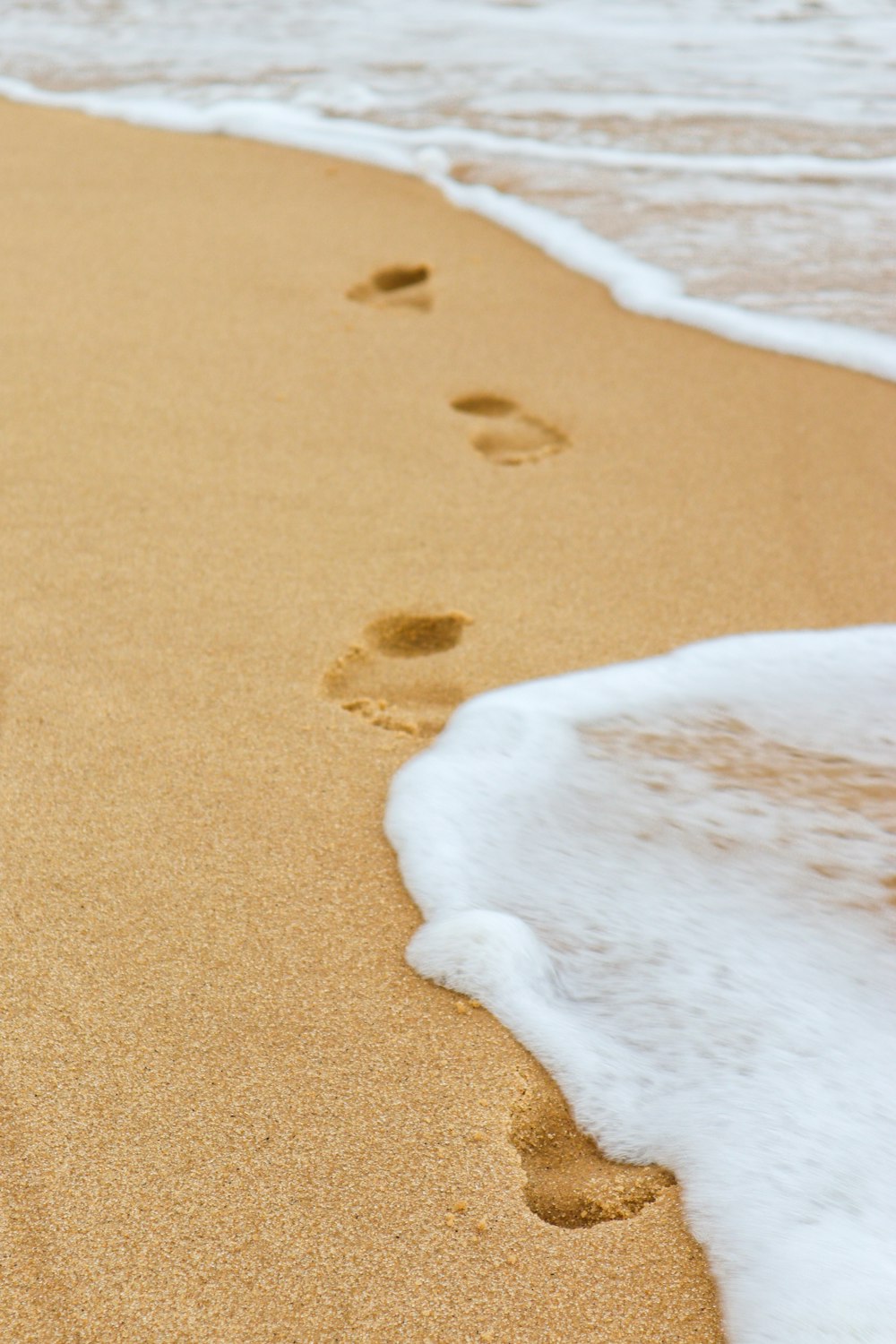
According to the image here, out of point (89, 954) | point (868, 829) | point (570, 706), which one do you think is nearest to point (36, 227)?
point (570, 706)

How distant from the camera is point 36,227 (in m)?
3.33

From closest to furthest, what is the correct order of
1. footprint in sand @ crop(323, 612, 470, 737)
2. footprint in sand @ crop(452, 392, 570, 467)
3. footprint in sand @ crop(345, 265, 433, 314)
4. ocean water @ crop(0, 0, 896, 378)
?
1. footprint in sand @ crop(323, 612, 470, 737)
2. footprint in sand @ crop(452, 392, 570, 467)
3. footprint in sand @ crop(345, 265, 433, 314)
4. ocean water @ crop(0, 0, 896, 378)

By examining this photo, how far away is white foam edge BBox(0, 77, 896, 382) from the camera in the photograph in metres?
3.02

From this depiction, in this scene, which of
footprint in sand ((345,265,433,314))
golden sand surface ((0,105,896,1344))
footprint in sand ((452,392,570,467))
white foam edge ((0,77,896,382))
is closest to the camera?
golden sand surface ((0,105,896,1344))

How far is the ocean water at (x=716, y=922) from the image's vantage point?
127 cm

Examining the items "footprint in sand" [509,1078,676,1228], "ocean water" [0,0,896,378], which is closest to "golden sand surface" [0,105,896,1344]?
"footprint in sand" [509,1078,676,1228]

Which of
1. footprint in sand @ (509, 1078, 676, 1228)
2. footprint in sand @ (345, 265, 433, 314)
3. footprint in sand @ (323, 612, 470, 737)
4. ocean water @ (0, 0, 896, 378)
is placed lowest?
footprint in sand @ (509, 1078, 676, 1228)

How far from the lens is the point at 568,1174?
1.31 meters

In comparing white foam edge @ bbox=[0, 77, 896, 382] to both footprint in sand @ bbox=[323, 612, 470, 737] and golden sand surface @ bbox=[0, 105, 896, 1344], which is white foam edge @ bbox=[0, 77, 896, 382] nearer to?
golden sand surface @ bbox=[0, 105, 896, 1344]

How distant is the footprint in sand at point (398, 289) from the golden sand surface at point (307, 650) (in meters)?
0.01

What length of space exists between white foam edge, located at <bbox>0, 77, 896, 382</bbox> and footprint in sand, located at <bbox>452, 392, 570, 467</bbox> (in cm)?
66

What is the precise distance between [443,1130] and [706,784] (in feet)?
2.30

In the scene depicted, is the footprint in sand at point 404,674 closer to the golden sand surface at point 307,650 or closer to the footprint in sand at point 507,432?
the golden sand surface at point 307,650

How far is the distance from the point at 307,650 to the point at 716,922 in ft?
2.62
